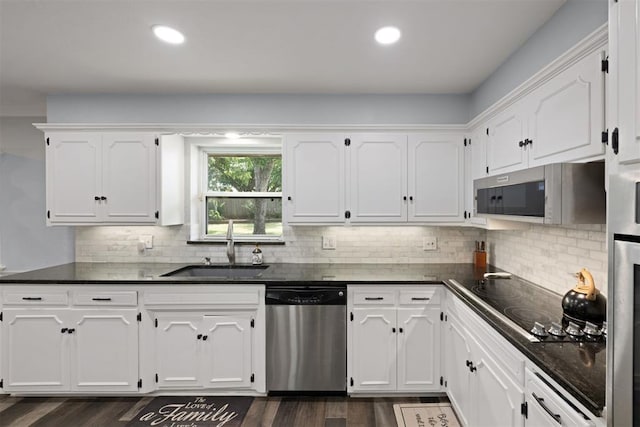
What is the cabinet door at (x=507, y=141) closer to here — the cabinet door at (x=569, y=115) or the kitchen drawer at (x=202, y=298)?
the cabinet door at (x=569, y=115)

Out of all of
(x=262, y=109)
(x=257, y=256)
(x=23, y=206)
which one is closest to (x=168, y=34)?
(x=262, y=109)

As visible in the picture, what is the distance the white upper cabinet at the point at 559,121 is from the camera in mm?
1419

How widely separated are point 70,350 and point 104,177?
1395 mm

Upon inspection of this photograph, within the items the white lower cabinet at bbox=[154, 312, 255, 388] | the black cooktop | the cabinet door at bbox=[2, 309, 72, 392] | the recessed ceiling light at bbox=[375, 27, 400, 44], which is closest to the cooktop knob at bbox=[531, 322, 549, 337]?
the black cooktop

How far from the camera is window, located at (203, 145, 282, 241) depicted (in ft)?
11.5

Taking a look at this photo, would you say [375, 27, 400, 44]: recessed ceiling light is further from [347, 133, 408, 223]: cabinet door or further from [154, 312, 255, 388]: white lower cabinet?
[154, 312, 255, 388]: white lower cabinet

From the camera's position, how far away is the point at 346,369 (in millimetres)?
2623

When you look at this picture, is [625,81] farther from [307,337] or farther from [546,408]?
[307,337]

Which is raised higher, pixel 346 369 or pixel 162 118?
pixel 162 118

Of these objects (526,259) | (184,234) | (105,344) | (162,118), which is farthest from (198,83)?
(526,259)

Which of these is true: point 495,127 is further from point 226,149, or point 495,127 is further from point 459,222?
point 226,149

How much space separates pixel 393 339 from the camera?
2604 mm

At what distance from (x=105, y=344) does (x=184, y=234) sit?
112cm

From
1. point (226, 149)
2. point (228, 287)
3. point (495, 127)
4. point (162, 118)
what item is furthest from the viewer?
point (226, 149)
